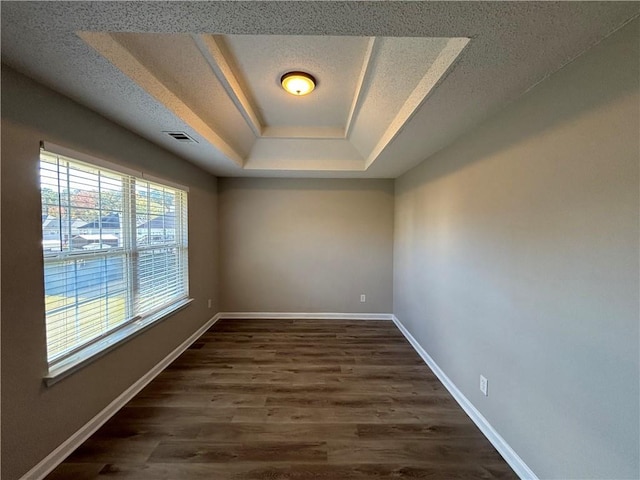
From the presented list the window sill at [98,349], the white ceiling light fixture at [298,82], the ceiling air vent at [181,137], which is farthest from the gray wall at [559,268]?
the window sill at [98,349]

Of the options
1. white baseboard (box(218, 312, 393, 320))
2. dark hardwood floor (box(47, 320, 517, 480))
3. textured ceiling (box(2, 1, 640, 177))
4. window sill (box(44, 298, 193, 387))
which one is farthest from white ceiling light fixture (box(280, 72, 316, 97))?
white baseboard (box(218, 312, 393, 320))

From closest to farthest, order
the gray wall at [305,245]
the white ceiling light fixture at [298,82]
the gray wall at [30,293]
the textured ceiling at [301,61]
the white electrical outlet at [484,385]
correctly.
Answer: the textured ceiling at [301,61] < the gray wall at [30,293] < the white electrical outlet at [484,385] < the white ceiling light fixture at [298,82] < the gray wall at [305,245]

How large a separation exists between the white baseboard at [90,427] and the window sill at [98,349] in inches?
17.0

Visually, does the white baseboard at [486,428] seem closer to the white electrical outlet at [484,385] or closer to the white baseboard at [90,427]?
the white electrical outlet at [484,385]

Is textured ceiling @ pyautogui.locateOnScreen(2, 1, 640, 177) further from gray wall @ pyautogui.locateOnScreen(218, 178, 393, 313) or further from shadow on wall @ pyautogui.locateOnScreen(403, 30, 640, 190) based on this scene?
gray wall @ pyautogui.locateOnScreen(218, 178, 393, 313)

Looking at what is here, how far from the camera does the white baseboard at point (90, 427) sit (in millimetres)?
1541

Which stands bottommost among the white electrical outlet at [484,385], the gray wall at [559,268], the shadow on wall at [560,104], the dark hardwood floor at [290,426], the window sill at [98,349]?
the dark hardwood floor at [290,426]

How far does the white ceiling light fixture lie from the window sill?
2496 mm

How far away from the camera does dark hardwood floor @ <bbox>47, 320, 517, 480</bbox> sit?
64.3 inches

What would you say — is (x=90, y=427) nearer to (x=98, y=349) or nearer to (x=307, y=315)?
(x=98, y=349)

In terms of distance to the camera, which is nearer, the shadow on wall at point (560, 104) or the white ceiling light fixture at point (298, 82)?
the shadow on wall at point (560, 104)

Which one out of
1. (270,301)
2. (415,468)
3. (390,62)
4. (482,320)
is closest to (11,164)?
(390,62)

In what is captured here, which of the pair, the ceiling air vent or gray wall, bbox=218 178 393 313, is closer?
the ceiling air vent

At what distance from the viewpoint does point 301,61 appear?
1.99 meters
